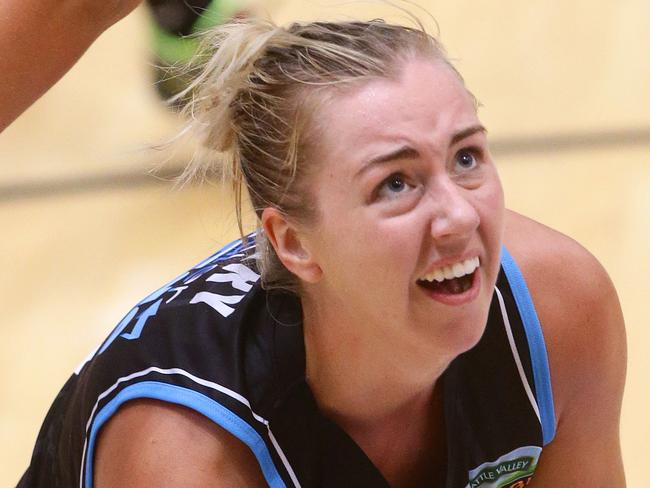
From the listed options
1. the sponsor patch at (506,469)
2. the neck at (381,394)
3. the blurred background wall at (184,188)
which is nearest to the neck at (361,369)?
the neck at (381,394)

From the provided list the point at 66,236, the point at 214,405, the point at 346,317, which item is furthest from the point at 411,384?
the point at 66,236

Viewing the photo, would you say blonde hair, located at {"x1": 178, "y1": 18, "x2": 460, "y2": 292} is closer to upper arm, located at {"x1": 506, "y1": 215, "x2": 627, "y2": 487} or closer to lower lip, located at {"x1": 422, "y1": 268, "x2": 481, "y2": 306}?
lower lip, located at {"x1": 422, "y1": 268, "x2": 481, "y2": 306}

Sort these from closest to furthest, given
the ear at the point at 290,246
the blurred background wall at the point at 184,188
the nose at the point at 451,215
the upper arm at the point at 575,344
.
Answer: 1. the nose at the point at 451,215
2. the ear at the point at 290,246
3. the upper arm at the point at 575,344
4. the blurred background wall at the point at 184,188

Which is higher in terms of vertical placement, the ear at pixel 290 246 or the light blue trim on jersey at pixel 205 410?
the ear at pixel 290 246

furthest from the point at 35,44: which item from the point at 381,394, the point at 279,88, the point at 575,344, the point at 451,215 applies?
the point at 575,344

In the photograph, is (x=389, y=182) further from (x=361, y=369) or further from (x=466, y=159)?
(x=361, y=369)

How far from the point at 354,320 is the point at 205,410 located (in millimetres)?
170

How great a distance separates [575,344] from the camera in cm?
122

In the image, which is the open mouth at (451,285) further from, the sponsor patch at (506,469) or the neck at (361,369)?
the sponsor patch at (506,469)

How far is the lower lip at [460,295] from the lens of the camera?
102 cm

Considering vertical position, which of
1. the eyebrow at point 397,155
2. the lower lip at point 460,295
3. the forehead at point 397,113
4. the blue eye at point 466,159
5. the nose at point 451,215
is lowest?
the lower lip at point 460,295

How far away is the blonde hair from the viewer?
1055mm

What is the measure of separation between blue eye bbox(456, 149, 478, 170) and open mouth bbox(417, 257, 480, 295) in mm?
88

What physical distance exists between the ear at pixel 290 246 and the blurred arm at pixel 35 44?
0.83ft
